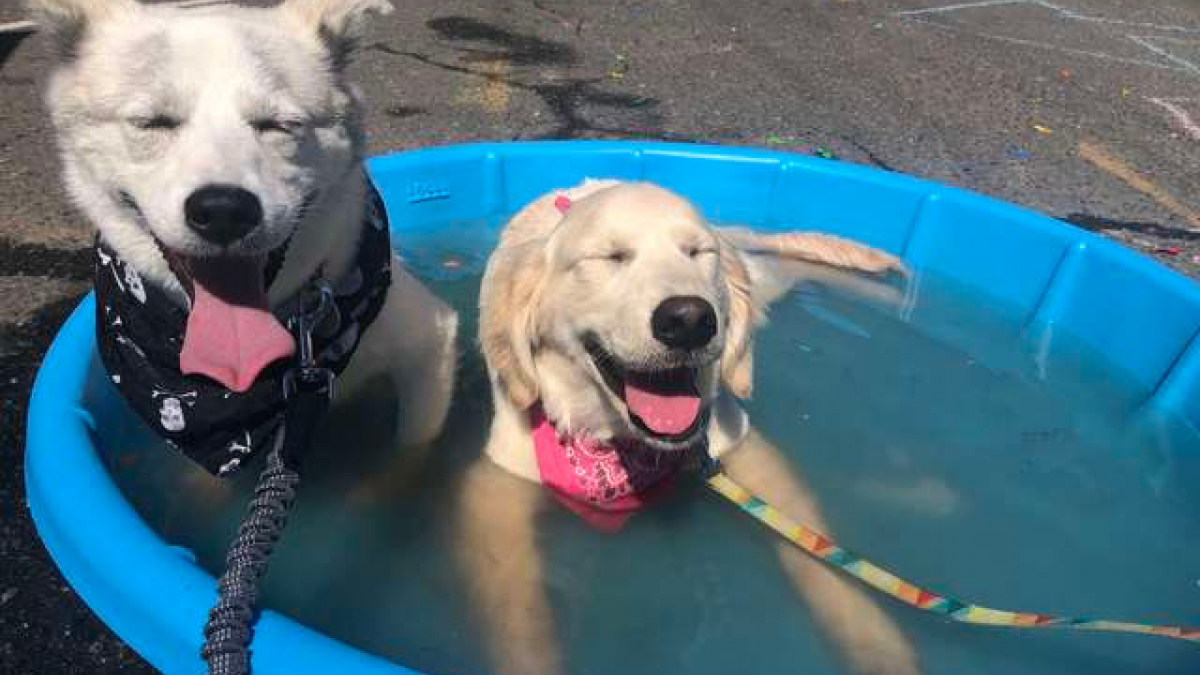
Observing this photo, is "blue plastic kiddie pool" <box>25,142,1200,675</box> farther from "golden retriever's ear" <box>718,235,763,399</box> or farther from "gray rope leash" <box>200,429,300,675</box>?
"golden retriever's ear" <box>718,235,763,399</box>

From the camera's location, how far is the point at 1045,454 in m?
3.31

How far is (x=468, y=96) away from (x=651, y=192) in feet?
12.7

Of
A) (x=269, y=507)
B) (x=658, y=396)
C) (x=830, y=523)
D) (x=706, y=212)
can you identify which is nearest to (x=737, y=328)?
(x=658, y=396)

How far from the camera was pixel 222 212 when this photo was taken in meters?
1.97

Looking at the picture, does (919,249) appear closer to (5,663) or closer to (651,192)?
(651,192)

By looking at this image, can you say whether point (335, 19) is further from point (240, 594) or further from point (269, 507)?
point (240, 594)

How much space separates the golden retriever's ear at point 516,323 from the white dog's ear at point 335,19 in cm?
71

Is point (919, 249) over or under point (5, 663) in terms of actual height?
under

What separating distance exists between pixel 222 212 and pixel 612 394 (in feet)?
3.46

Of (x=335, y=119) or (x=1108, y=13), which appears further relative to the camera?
(x=1108, y=13)

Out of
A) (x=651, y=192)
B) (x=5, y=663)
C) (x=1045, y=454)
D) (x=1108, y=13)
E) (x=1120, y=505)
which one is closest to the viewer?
(x=5, y=663)

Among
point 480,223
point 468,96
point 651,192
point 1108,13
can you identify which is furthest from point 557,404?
point 1108,13

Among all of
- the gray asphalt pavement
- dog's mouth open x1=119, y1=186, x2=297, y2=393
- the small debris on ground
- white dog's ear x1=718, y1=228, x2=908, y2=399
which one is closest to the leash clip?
dog's mouth open x1=119, y1=186, x2=297, y2=393

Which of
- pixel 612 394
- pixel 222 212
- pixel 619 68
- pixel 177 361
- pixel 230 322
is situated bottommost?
pixel 619 68
